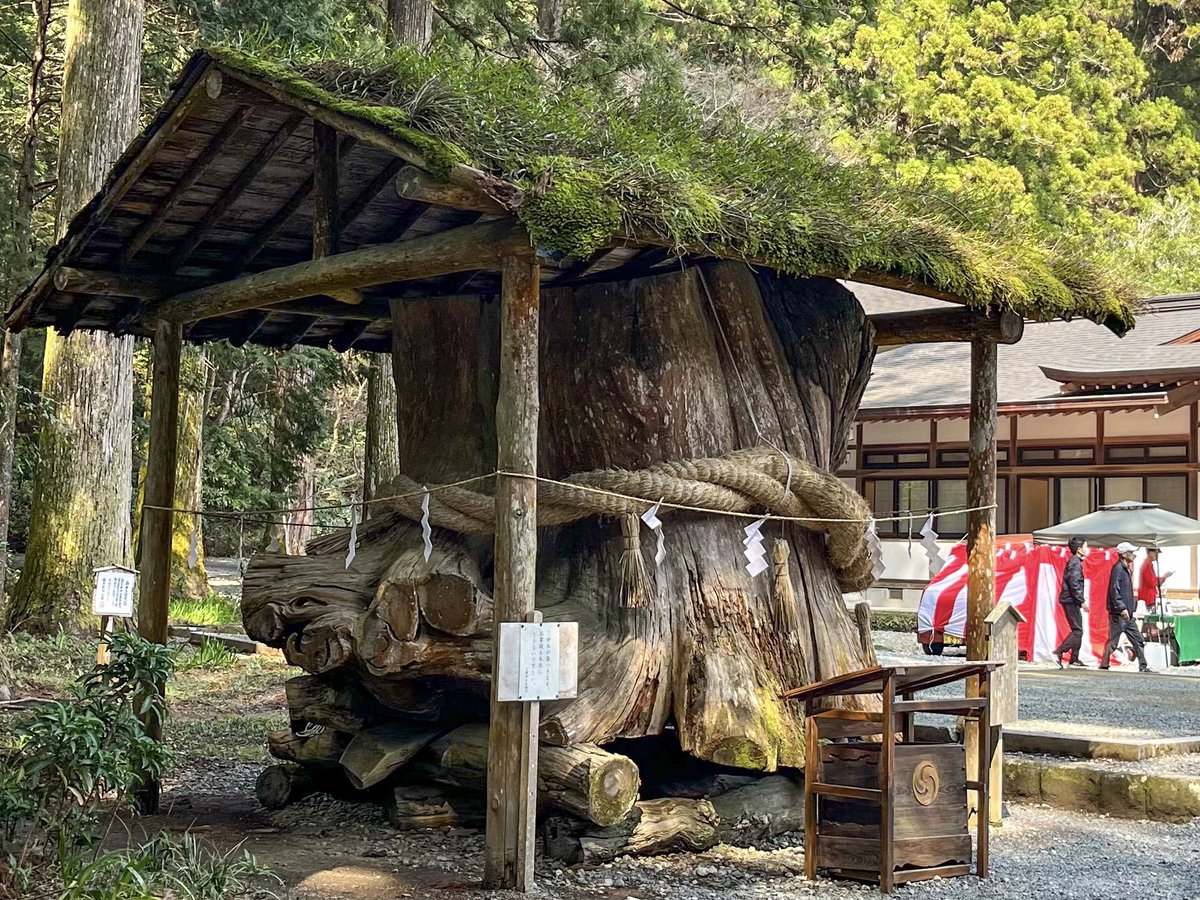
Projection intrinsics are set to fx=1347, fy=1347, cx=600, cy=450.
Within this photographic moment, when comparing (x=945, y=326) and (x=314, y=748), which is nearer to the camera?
(x=314, y=748)

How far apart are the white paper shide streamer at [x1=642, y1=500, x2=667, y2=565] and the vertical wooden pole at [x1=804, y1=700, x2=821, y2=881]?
1.05m

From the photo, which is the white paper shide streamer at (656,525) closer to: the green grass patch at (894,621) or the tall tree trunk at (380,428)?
the tall tree trunk at (380,428)

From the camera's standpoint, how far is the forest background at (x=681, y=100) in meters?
12.6

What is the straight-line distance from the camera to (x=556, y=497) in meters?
6.46

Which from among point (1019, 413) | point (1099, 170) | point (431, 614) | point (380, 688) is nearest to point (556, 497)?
point (431, 614)

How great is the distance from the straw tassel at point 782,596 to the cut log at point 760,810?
764mm

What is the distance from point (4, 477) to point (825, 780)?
7.55m

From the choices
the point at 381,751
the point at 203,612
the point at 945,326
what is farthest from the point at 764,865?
the point at 203,612

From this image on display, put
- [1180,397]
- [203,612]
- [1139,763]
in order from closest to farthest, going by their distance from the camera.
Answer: [1139,763] < [203,612] < [1180,397]

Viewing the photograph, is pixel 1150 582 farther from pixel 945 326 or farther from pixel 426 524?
pixel 426 524

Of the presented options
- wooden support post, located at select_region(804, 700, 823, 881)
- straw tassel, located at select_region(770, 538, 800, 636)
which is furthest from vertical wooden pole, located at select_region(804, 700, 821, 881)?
straw tassel, located at select_region(770, 538, 800, 636)

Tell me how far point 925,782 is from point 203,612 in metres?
12.4

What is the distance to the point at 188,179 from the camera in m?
6.56

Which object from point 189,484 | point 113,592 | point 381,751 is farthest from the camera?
point 189,484
